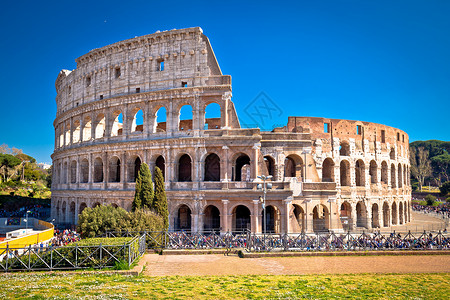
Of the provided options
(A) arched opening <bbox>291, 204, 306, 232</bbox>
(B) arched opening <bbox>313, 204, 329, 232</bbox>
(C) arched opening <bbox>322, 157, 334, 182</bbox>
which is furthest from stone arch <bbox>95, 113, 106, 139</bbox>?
(C) arched opening <bbox>322, 157, 334, 182</bbox>

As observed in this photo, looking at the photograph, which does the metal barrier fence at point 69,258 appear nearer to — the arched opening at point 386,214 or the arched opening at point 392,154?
the arched opening at point 386,214

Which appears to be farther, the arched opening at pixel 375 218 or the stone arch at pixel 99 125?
the arched opening at pixel 375 218

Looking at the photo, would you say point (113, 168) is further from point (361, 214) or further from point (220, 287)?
point (361, 214)

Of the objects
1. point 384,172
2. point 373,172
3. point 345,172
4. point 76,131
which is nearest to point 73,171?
point 76,131

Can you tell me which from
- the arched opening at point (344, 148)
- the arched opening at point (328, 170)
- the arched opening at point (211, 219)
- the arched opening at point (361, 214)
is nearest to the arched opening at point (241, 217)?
the arched opening at point (211, 219)

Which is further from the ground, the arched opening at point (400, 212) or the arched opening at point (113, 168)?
the arched opening at point (113, 168)
